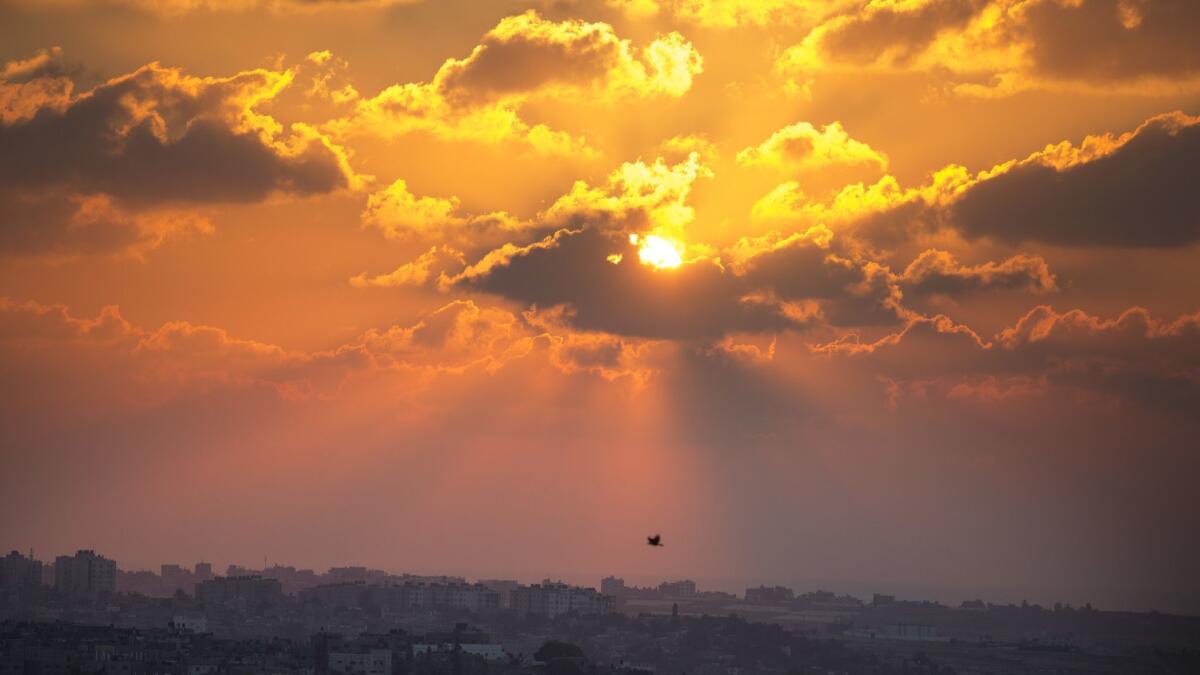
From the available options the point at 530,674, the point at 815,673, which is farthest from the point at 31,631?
the point at 815,673

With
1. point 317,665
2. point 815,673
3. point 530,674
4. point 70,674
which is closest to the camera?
point 70,674

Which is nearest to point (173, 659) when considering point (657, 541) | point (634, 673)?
point (634, 673)

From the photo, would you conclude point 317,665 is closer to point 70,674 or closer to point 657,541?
point 70,674

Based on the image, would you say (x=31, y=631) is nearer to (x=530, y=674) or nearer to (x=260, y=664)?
(x=260, y=664)

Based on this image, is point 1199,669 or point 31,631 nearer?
point 31,631

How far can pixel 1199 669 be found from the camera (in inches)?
7771

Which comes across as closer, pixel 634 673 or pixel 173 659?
pixel 173 659

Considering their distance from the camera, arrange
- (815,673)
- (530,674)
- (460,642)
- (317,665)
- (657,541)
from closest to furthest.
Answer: (657,541), (317,665), (530,674), (460,642), (815,673)

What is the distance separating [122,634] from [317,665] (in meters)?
21.8

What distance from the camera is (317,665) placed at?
151250mm

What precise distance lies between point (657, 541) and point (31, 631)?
278 feet

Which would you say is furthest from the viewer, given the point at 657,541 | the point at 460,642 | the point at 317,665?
the point at 460,642

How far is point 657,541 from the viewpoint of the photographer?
93562 mm

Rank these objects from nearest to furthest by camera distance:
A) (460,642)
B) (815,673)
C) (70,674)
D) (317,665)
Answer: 1. (70,674)
2. (317,665)
3. (460,642)
4. (815,673)
